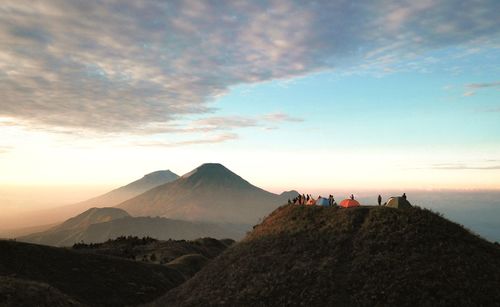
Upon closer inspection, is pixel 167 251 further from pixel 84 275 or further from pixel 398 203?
pixel 398 203

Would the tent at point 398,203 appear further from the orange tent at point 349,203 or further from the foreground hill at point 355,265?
the orange tent at point 349,203

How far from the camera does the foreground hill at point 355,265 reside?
93.7 ft

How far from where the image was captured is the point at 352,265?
1286 inches

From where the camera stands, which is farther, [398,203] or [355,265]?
[398,203]

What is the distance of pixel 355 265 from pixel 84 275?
32335 mm

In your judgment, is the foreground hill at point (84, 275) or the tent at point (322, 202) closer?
the foreground hill at point (84, 275)

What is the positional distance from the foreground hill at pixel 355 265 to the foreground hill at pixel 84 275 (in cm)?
732

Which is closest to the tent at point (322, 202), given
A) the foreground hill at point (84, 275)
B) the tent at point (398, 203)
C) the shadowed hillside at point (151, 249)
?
the tent at point (398, 203)

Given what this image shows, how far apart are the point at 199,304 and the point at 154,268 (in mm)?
22101

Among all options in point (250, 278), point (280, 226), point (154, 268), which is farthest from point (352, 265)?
point (154, 268)

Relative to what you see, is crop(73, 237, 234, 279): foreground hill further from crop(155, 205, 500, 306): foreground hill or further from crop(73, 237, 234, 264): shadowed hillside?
→ crop(155, 205, 500, 306): foreground hill

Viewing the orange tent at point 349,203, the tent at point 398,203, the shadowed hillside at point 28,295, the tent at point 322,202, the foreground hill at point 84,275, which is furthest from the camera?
the tent at point 322,202

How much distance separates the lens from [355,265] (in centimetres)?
3253

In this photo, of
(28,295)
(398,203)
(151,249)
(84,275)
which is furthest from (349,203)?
(151,249)
